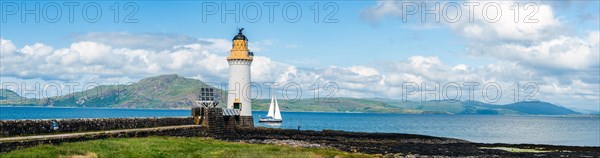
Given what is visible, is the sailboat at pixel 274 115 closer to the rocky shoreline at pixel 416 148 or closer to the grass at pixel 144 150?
the rocky shoreline at pixel 416 148

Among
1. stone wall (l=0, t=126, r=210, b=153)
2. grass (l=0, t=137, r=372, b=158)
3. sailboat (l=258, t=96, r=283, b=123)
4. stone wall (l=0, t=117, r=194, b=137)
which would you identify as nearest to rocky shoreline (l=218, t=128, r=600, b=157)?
stone wall (l=0, t=126, r=210, b=153)

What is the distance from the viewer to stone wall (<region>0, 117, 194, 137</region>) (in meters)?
36.3

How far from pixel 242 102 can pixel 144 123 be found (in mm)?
24157

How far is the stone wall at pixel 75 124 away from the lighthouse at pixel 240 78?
53.9 feet

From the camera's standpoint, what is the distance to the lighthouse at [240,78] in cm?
7619

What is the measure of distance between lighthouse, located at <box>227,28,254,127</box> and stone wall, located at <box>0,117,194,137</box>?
1642 centimetres

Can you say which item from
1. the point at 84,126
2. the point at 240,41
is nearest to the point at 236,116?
the point at 240,41

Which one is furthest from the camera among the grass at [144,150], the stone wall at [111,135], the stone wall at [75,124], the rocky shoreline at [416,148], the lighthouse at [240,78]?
the lighthouse at [240,78]

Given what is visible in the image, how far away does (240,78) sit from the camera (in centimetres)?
7625

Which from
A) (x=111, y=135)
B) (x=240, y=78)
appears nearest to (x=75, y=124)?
(x=111, y=135)

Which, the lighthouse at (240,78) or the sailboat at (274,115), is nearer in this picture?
the lighthouse at (240,78)

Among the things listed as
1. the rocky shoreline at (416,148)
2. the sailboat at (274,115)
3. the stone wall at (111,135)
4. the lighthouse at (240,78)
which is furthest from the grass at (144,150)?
the sailboat at (274,115)

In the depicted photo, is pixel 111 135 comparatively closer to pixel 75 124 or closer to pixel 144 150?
pixel 75 124

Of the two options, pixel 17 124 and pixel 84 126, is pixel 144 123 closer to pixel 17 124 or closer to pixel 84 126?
pixel 84 126
